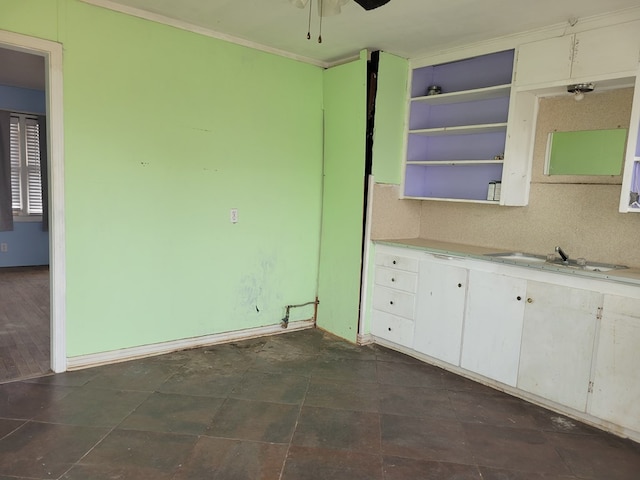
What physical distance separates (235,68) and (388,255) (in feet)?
6.67

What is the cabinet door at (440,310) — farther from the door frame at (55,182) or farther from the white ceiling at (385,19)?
the door frame at (55,182)

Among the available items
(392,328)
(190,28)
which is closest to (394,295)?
(392,328)

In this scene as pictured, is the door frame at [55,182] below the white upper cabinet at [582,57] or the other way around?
below

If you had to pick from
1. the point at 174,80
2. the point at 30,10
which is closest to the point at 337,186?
the point at 174,80

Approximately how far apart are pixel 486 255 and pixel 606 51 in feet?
4.87

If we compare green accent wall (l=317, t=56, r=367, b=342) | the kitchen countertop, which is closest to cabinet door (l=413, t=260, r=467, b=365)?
the kitchen countertop

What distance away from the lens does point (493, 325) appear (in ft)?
9.94

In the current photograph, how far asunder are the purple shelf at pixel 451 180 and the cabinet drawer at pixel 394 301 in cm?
93

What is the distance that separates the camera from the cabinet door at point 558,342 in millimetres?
2594

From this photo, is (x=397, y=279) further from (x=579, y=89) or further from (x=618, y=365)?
(x=579, y=89)

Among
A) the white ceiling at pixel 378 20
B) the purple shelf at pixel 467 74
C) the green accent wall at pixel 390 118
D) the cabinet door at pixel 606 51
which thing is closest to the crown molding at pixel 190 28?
the white ceiling at pixel 378 20

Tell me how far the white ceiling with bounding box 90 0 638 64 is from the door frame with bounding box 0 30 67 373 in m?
0.52

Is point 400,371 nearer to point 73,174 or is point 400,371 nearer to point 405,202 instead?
point 405,202

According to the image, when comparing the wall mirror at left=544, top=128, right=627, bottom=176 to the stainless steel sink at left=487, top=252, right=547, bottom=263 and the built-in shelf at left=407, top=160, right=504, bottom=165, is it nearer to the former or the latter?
the built-in shelf at left=407, top=160, right=504, bottom=165
